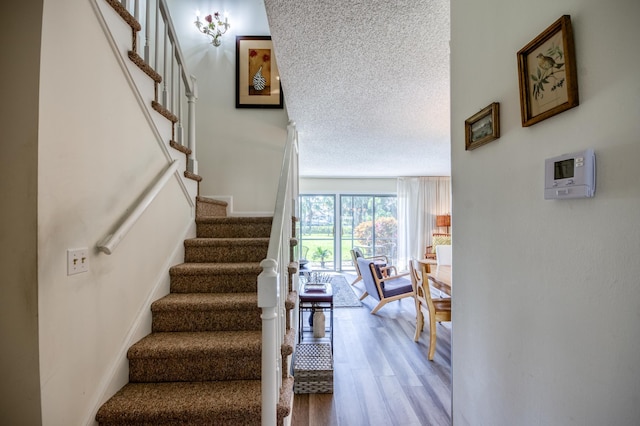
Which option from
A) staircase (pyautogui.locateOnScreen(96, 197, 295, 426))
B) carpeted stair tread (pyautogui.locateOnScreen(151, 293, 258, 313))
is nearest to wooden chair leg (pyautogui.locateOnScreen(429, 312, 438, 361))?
staircase (pyautogui.locateOnScreen(96, 197, 295, 426))

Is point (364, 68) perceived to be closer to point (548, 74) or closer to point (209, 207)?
point (548, 74)

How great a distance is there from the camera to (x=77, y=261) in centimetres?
127

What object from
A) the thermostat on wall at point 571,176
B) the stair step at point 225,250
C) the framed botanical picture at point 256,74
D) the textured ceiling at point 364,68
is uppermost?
the framed botanical picture at point 256,74

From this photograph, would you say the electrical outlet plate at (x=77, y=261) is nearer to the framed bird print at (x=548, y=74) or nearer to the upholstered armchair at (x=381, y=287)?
the framed bird print at (x=548, y=74)

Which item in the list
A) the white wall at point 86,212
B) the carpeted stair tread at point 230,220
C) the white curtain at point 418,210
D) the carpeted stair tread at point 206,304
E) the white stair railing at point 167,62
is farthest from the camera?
the white curtain at point 418,210

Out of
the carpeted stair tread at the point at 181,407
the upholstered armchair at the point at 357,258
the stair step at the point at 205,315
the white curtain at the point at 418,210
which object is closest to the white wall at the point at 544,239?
the carpeted stair tread at the point at 181,407

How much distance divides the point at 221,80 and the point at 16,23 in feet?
8.29

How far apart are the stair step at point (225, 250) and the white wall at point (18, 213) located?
1.28 metres

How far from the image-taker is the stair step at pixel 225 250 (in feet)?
7.75

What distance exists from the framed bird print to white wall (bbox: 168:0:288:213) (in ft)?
9.34

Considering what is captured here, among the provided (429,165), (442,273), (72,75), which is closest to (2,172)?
(72,75)

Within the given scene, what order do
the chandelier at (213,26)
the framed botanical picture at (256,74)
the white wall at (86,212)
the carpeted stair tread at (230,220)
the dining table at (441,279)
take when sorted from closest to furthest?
the white wall at (86,212) → the carpeted stair tread at (230,220) → the dining table at (441,279) → the chandelier at (213,26) → the framed botanical picture at (256,74)

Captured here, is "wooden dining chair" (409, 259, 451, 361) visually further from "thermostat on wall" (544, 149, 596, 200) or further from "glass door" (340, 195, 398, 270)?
"glass door" (340, 195, 398, 270)

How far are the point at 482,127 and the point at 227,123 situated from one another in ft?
9.90
